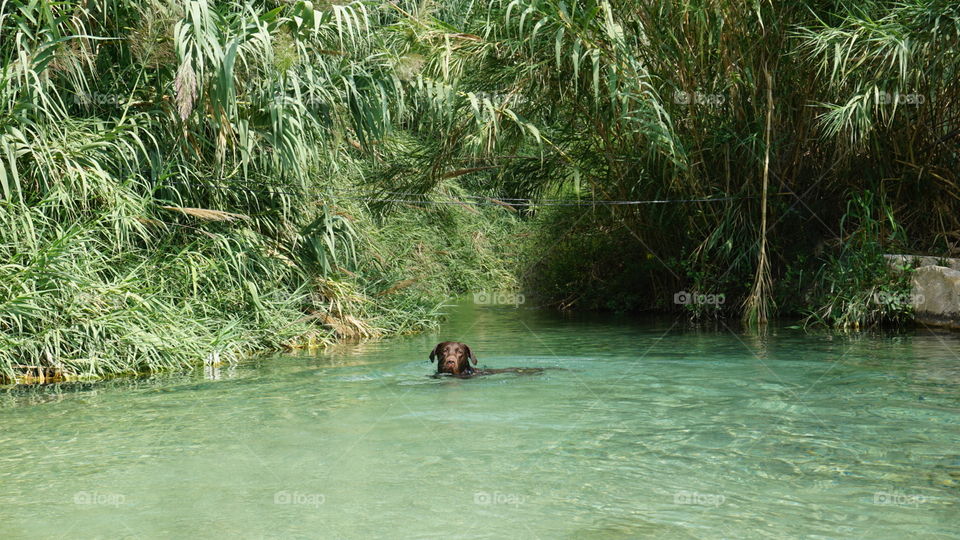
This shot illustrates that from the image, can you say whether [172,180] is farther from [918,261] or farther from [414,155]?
[918,261]

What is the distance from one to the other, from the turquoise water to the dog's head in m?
0.12

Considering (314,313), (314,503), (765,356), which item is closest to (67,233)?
(314,313)

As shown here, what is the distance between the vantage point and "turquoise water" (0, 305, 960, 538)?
3.57 m

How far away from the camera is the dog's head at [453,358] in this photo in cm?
677

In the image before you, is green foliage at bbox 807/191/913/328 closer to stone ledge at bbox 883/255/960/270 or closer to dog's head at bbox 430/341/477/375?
stone ledge at bbox 883/255/960/270

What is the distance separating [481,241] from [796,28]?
27.6 feet

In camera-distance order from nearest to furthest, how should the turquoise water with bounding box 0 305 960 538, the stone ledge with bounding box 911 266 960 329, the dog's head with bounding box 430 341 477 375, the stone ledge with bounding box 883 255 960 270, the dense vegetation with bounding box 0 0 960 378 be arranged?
the turquoise water with bounding box 0 305 960 538, the dog's head with bounding box 430 341 477 375, the dense vegetation with bounding box 0 0 960 378, the stone ledge with bounding box 911 266 960 329, the stone ledge with bounding box 883 255 960 270

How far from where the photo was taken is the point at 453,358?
678 cm

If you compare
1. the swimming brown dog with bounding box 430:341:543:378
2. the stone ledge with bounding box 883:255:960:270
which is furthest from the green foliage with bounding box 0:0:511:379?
the stone ledge with bounding box 883:255:960:270

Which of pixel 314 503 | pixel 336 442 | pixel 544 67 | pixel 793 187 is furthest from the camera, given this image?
pixel 793 187

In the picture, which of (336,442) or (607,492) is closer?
(607,492)

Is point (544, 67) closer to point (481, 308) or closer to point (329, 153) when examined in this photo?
point (329, 153)

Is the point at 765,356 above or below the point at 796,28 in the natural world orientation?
below

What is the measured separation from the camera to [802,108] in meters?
10.7
